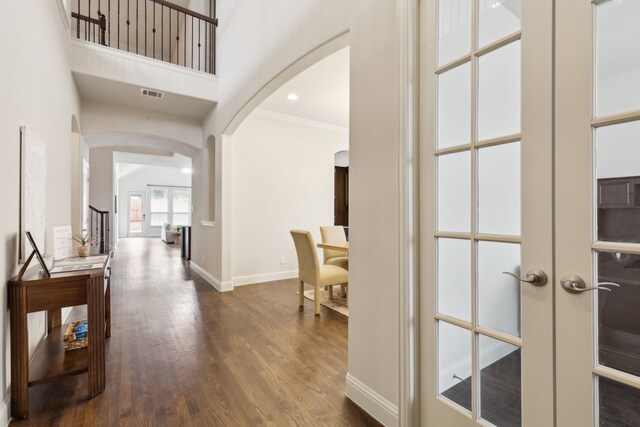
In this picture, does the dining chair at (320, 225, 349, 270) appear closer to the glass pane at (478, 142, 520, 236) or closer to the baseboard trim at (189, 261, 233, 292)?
the baseboard trim at (189, 261, 233, 292)

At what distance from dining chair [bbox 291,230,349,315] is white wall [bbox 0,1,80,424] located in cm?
233

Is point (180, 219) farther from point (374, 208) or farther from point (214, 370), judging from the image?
point (374, 208)

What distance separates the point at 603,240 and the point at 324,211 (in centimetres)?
494

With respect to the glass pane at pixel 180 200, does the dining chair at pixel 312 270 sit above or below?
below

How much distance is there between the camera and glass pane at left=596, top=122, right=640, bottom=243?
3.08ft

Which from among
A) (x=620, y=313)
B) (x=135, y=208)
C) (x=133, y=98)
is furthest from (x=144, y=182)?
(x=620, y=313)

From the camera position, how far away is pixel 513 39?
1209 mm

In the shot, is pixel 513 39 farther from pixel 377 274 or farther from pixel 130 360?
pixel 130 360

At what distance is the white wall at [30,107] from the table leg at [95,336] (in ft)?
1.22

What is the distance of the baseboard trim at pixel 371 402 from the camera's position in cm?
163

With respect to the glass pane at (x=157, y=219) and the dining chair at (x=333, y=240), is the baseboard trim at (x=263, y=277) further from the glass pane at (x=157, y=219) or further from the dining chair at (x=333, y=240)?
the glass pane at (x=157, y=219)

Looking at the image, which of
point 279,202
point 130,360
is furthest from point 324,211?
point 130,360

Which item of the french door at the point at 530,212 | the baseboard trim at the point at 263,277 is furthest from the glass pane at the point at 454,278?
the baseboard trim at the point at 263,277

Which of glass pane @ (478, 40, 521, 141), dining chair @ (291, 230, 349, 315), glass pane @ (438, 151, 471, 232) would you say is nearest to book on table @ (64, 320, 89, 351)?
dining chair @ (291, 230, 349, 315)
